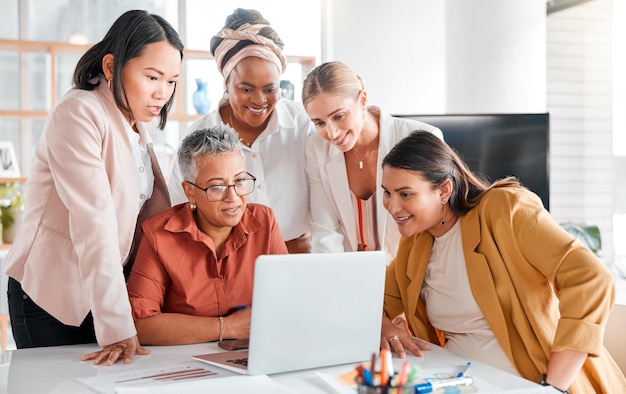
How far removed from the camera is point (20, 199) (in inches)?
186

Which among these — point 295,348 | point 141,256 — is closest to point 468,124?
point 141,256

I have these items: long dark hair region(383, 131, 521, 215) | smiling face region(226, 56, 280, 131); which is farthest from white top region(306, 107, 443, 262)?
long dark hair region(383, 131, 521, 215)

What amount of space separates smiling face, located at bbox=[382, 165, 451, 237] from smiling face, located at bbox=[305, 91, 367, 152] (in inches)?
17.0

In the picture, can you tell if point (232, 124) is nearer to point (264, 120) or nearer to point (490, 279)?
point (264, 120)

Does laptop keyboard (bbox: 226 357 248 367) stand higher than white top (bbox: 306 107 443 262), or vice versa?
white top (bbox: 306 107 443 262)

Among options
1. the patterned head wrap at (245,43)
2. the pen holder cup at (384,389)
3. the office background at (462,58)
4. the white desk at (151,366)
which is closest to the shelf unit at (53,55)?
the office background at (462,58)

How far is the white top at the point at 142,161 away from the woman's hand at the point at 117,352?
0.46 m

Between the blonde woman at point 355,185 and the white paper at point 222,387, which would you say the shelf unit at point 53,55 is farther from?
the white paper at point 222,387

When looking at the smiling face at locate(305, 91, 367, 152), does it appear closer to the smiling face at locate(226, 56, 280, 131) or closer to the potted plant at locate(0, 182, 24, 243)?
the smiling face at locate(226, 56, 280, 131)

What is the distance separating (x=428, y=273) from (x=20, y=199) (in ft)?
11.0

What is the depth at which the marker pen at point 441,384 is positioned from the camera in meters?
1.41

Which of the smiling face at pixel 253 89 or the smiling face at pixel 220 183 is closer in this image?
the smiling face at pixel 220 183

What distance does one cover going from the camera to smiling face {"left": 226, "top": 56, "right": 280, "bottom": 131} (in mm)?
2529

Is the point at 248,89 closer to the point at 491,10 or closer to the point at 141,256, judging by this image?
the point at 141,256
